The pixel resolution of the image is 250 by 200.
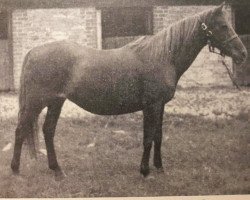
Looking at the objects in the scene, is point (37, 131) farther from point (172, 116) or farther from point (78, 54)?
point (172, 116)

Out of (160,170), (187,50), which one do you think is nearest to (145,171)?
(160,170)

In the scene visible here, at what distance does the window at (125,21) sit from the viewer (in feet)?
9.49

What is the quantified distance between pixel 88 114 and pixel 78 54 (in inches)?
18.0

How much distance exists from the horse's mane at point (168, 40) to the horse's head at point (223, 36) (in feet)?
0.16

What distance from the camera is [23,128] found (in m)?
2.68

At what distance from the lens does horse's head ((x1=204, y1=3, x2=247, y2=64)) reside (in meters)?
2.68

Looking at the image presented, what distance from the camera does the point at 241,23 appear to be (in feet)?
9.41

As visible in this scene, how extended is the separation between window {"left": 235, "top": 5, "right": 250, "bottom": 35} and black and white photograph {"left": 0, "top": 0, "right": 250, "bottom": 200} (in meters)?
0.01

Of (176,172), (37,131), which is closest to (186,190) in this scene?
(176,172)

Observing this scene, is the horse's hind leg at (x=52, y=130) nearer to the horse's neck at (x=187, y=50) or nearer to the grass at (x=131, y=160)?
the grass at (x=131, y=160)

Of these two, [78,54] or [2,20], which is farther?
[2,20]

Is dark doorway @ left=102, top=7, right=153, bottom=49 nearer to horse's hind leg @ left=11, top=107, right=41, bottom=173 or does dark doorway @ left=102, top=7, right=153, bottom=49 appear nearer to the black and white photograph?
the black and white photograph

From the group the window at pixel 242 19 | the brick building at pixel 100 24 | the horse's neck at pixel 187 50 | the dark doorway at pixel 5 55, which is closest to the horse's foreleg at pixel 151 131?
the horse's neck at pixel 187 50

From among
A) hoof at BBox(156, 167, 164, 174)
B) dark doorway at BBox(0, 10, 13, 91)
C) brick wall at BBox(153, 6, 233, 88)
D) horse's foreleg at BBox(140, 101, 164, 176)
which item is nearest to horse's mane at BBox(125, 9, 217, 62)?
brick wall at BBox(153, 6, 233, 88)
